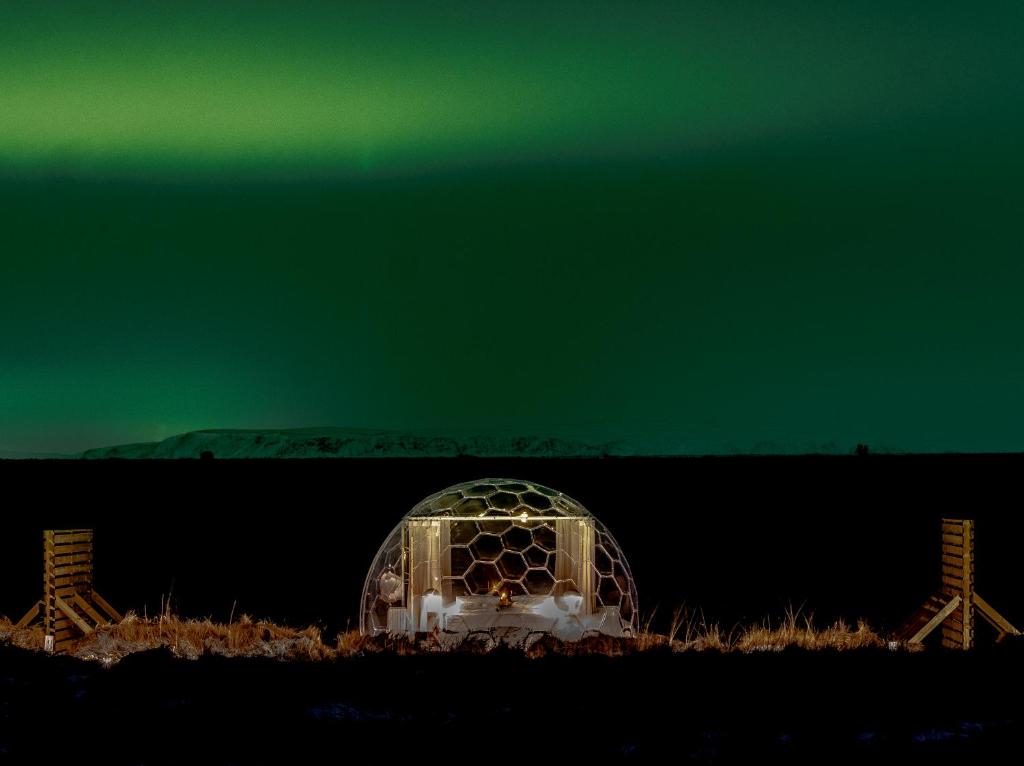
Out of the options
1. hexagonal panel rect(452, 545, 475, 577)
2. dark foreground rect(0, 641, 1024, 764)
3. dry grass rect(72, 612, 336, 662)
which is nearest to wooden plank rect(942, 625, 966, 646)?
dark foreground rect(0, 641, 1024, 764)

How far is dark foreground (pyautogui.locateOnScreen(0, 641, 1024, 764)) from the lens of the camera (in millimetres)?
5977

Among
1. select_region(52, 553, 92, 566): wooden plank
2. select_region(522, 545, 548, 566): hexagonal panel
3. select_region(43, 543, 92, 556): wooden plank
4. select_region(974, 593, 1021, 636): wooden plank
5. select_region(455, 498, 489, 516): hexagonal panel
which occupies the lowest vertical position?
select_region(522, 545, 548, 566): hexagonal panel

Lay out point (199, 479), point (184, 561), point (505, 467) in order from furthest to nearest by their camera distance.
→ point (505, 467) → point (199, 479) → point (184, 561)

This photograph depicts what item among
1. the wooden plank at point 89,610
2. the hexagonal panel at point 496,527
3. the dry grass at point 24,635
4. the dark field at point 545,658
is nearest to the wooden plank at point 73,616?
the wooden plank at point 89,610

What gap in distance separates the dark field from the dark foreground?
0.02 m

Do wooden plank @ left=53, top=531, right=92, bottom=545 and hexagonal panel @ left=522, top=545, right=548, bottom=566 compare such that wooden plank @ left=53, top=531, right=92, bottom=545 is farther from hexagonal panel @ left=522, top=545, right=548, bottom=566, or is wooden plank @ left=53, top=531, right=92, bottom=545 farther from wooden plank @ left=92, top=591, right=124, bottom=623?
hexagonal panel @ left=522, top=545, right=548, bottom=566

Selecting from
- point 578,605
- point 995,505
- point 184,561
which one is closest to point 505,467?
point 995,505

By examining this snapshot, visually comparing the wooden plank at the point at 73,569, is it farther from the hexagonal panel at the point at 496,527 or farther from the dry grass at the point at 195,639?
the hexagonal panel at the point at 496,527

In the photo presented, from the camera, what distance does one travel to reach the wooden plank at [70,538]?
40.0 ft

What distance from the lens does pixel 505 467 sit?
69.6m

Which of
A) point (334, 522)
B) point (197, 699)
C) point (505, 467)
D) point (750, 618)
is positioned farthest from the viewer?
point (505, 467)

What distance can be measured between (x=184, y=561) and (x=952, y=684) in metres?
26.9

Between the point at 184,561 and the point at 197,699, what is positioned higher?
the point at 197,699

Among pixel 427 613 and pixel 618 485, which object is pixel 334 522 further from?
pixel 427 613
